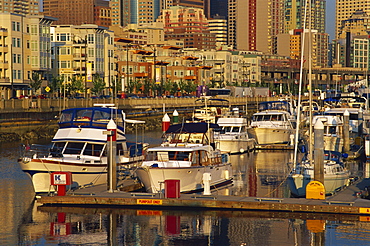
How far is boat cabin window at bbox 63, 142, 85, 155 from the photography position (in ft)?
148

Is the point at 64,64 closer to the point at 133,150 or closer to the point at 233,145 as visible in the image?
the point at 233,145

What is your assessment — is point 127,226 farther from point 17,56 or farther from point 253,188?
point 17,56

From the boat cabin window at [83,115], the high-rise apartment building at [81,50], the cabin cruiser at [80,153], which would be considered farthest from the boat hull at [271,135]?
the high-rise apartment building at [81,50]

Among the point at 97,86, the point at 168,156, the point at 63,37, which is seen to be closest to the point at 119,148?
the point at 168,156

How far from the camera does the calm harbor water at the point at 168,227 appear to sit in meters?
32.5

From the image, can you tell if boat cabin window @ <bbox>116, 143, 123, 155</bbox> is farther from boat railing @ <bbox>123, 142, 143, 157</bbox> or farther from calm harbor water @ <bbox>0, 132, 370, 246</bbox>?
calm harbor water @ <bbox>0, 132, 370, 246</bbox>

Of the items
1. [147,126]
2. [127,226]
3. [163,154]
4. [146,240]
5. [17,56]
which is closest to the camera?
[146,240]

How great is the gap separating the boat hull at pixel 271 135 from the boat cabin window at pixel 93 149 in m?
Answer: 31.6

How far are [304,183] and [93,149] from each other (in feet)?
43.9

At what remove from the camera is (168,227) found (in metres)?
34.9

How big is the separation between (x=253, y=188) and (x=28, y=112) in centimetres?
4780

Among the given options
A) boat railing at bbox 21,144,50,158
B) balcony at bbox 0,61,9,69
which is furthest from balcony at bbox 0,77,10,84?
boat railing at bbox 21,144,50,158

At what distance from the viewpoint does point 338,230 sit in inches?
1334

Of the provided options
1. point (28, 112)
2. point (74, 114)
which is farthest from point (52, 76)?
point (74, 114)
